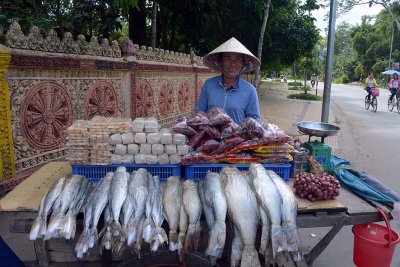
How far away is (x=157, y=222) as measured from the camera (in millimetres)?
1886

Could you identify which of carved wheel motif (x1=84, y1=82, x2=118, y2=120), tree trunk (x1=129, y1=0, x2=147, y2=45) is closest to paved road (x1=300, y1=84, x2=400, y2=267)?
carved wheel motif (x1=84, y1=82, x2=118, y2=120)

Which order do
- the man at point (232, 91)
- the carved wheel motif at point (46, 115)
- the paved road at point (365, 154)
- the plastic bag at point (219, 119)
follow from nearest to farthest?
the plastic bag at point (219, 119) → the man at point (232, 91) → the paved road at point (365, 154) → the carved wheel motif at point (46, 115)

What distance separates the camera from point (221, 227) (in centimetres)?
187

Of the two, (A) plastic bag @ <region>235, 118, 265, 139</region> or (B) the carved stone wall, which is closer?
(A) plastic bag @ <region>235, 118, 265, 139</region>

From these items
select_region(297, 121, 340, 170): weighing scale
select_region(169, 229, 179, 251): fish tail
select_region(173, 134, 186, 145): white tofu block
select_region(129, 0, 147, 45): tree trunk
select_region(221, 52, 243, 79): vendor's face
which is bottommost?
select_region(169, 229, 179, 251): fish tail

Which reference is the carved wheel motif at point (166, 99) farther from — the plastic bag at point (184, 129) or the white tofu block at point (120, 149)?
the white tofu block at point (120, 149)

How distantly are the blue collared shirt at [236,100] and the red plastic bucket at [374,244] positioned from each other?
1491mm

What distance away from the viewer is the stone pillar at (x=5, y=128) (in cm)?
364

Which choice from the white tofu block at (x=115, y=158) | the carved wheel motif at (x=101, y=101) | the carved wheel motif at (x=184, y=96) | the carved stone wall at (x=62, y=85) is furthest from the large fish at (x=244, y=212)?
the carved wheel motif at (x=184, y=96)

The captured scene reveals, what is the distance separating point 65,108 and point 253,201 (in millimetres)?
3616

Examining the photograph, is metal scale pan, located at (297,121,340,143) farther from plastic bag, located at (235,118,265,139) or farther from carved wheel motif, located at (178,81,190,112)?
carved wheel motif, located at (178,81,190,112)

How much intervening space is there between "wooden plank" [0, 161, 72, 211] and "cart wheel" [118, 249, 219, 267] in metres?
0.71

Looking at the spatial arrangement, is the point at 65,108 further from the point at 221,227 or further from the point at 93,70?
the point at 221,227

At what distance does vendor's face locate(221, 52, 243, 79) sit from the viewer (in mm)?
3500
